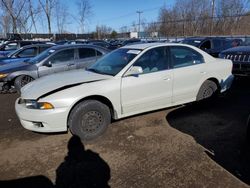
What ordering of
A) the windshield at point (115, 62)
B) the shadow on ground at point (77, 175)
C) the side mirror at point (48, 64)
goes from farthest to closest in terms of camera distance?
the side mirror at point (48, 64), the windshield at point (115, 62), the shadow on ground at point (77, 175)

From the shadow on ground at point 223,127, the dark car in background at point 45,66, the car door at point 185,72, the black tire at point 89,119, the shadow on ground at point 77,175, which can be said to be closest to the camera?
the shadow on ground at point 77,175

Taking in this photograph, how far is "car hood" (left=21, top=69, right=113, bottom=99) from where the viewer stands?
4215 millimetres

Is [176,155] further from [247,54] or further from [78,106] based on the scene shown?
[247,54]

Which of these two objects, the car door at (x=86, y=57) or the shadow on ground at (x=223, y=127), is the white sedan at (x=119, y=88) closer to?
the shadow on ground at (x=223, y=127)

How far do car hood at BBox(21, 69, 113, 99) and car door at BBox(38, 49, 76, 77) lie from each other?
303cm

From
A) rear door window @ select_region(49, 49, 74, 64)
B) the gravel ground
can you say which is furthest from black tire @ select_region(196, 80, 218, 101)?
rear door window @ select_region(49, 49, 74, 64)

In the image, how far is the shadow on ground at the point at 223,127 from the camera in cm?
352

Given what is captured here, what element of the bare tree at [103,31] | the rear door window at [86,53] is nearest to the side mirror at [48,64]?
the rear door window at [86,53]

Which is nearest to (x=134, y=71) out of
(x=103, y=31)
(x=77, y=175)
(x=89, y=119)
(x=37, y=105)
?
(x=89, y=119)

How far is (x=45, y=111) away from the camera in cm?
399

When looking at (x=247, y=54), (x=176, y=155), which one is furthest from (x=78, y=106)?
(x=247, y=54)

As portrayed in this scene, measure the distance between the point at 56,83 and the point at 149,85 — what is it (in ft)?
5.62

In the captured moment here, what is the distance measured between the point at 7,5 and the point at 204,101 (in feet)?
85.8

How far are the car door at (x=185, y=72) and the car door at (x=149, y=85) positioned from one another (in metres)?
0.17
